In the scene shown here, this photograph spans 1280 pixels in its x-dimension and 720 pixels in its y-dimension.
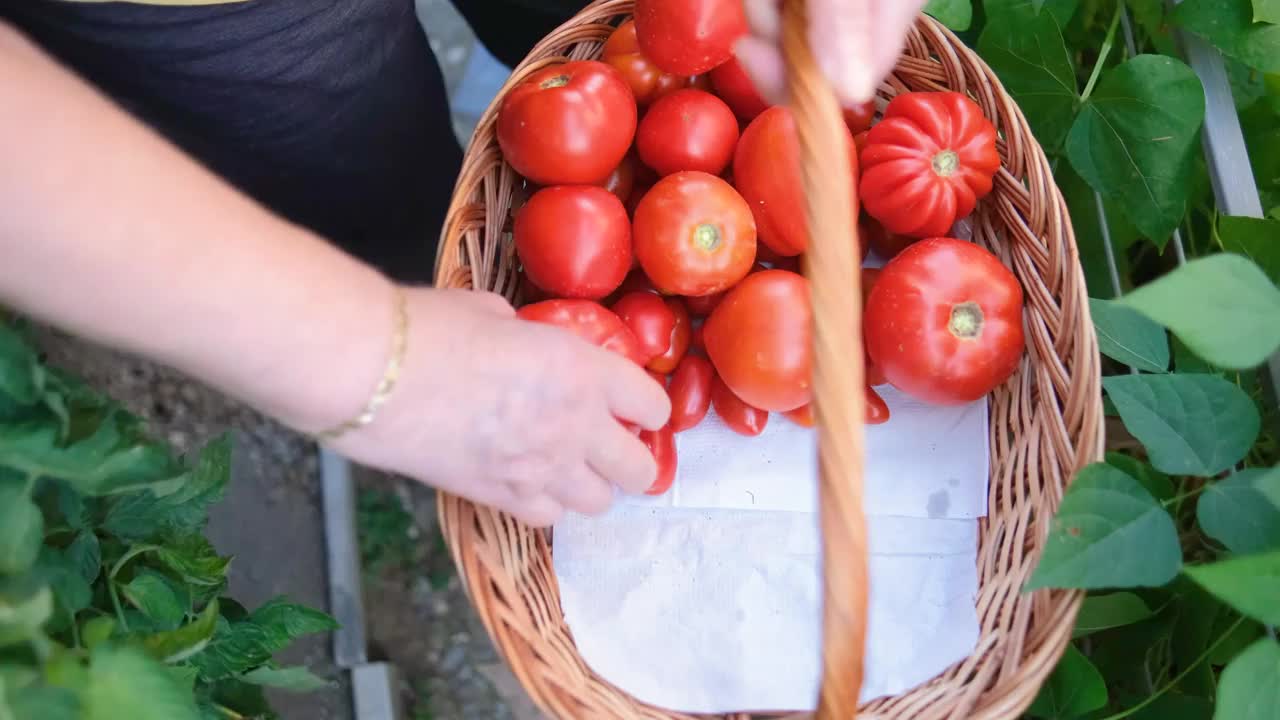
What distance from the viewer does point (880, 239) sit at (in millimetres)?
955

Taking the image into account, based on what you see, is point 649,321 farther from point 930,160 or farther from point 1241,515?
point 1241,515

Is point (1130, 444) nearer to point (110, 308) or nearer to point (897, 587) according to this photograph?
point (897, 587)

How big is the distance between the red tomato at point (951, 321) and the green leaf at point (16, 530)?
0.66 metres

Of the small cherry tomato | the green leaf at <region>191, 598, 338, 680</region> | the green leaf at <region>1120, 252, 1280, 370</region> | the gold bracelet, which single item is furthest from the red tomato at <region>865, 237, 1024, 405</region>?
the green leaf at <region>191, 598, 338, 680</region>

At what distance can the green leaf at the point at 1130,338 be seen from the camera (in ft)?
2.68

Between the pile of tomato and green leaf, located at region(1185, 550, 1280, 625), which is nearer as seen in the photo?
green leaf, located at region(1185, 550, 1280, 625)

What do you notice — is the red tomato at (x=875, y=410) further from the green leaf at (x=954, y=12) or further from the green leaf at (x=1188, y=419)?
the green leaf at (x=954, y=12)

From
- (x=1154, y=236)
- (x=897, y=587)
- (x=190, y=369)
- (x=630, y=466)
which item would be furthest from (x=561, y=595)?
(x=1154, y=236)

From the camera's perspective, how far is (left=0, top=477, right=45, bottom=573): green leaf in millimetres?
480

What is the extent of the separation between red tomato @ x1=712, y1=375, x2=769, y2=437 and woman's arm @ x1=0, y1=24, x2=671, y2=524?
19cm

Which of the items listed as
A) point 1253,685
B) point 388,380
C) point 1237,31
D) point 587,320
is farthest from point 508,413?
point 1237,31

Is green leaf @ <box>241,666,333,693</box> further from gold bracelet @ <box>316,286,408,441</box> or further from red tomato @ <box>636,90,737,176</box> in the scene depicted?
red tomato @ <box>636,90,737,176</box>

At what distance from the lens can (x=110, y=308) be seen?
48 centimetres

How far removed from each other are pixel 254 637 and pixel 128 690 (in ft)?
0.87
